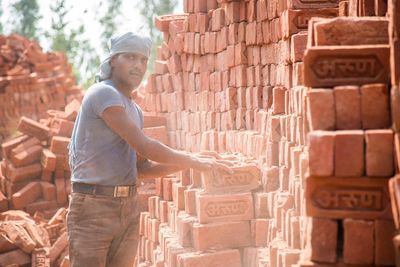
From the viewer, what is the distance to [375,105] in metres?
3.24

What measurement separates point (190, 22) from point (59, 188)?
357 centimetres

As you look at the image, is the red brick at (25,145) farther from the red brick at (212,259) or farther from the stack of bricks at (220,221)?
the red brick at (212,259)

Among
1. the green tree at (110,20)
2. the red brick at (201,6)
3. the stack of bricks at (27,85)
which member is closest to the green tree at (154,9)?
the green tree at (110,20)

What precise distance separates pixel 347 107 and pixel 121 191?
176 cm

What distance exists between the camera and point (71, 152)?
4551 millimetres

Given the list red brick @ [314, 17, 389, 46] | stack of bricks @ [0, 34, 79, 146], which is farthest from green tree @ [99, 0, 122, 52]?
red brick @ [314, 17, 389, 46]

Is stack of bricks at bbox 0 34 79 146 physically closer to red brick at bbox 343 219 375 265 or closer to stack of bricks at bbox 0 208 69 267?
stack of bricks at bbox 0 208 69 267

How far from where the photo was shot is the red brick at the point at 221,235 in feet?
17.3

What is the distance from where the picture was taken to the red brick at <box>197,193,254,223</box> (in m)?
5.29

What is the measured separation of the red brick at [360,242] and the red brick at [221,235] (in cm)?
220

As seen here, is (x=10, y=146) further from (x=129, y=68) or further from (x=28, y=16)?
(x=28, y=16)

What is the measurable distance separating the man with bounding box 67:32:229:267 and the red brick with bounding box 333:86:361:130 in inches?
54.8

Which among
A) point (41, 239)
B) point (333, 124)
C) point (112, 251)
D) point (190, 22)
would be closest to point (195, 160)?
point (112, 251)

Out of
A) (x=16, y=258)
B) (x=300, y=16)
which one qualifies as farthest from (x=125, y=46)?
(x=16, y=258)
